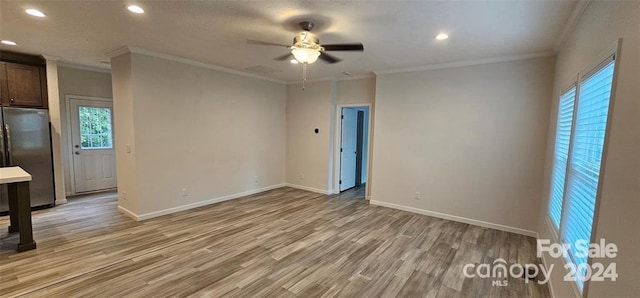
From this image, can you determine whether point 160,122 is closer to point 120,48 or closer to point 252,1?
point 120,48

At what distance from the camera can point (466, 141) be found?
4375 mm

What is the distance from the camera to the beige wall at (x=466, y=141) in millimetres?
3879

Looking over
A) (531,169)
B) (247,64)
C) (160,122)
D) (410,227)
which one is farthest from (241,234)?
(531,169)

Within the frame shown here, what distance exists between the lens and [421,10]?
8.18ft

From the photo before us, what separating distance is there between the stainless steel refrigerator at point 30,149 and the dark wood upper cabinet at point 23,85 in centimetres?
21

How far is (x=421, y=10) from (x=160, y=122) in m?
4.14

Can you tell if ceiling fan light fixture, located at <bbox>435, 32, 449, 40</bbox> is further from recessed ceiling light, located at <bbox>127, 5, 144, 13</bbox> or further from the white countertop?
the white countertop

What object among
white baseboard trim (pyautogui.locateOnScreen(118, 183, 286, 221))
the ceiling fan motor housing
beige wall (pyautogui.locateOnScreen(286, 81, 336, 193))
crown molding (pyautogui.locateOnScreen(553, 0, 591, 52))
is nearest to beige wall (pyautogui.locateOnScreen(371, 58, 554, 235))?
crown molding (pyautogui.locateOnScreen(553, 0, 591, 52))

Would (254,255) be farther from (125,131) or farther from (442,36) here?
(442,36)

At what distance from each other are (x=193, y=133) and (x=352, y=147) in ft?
12.1

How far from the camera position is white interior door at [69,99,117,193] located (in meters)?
5.57

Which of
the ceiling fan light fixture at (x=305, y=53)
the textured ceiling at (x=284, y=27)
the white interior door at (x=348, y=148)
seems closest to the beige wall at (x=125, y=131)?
the textured ceiling at (x=284, y=27)

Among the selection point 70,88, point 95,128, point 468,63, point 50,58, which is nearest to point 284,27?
point 468,63

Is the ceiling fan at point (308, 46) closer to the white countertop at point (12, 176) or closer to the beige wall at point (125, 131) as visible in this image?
the beige wall at point (125, 131)
